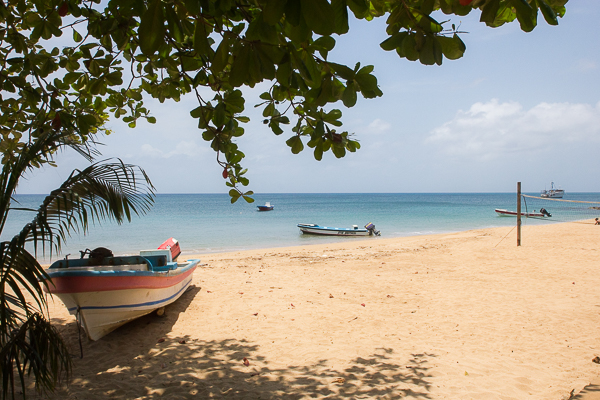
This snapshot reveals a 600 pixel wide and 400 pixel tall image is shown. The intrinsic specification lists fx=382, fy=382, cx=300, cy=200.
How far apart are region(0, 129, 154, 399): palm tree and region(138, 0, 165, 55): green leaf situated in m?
1.13

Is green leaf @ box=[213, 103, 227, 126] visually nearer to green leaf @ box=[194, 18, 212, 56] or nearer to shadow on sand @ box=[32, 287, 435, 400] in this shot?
green leaf @ box=[194, 18, 212, 56]

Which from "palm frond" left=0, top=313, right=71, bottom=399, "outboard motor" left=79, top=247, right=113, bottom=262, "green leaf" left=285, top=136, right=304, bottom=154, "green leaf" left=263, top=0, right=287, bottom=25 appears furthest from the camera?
"outboard motor" left=79, top=247, right=113, bottom=262

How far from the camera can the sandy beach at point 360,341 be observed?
3.66 metres

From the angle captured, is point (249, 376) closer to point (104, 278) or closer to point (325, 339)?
point (325, 339)

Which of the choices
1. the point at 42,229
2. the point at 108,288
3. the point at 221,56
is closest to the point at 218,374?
the point at 108,288

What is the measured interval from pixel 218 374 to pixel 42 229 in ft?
7.69

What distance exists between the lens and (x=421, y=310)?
6.05 m

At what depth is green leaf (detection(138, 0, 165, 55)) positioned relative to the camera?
5.11 ft

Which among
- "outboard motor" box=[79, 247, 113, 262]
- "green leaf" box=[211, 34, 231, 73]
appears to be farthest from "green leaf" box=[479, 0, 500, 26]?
"outboard motor" box=[79, 247, 113, 262]

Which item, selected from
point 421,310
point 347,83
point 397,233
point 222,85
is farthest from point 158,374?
point 397,233

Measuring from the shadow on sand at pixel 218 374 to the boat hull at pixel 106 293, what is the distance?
0.36 meters

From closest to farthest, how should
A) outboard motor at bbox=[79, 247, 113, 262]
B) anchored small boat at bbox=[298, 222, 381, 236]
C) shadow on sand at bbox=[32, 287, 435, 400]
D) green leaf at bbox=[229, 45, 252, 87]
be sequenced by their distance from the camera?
green leaf at bbox=[229, 45, 252, 87]
shadow on sand at bbox=[32, 287, 435, 400]
outboard motor at bbox=[79, 247, 113, 262]
anchored small boat at bbox=[298, 222, 381, 236]

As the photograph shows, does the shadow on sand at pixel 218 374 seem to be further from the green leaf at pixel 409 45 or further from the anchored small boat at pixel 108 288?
the green leaf at pixel 409 45

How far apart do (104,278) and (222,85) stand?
2.70 m
